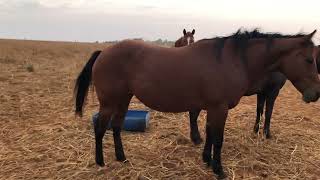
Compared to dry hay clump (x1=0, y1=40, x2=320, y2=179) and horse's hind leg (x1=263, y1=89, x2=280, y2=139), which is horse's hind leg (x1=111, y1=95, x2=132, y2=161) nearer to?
dry hay clump (x1=0, y1=40, x2=320, y2=179)

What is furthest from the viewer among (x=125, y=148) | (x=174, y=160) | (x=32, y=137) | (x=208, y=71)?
(x=32, y=137)

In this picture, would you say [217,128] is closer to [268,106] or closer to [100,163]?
[100,163]

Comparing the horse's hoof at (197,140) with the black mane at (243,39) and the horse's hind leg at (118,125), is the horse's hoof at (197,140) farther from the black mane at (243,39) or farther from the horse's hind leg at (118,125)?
the black mane at (243,39)

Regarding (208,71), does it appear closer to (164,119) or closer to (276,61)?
(276,61)

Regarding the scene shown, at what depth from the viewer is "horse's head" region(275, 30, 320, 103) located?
4336mm

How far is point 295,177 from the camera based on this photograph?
4.81m

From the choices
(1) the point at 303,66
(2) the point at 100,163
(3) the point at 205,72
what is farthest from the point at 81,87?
(1) the point at 303,66

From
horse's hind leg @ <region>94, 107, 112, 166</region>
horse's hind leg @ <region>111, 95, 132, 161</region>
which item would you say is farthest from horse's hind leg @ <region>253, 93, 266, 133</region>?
horse's hind leg @ <region>94, 107, 112, 166</region>

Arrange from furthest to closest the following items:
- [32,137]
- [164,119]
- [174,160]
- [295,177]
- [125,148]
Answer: [164,119], [32,137], [125,148], [174,160], [295,177]

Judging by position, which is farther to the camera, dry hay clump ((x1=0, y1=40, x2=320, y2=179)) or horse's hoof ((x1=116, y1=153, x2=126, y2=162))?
horse's hoof ((x1=116, y1=153, x2=126, y2=162))

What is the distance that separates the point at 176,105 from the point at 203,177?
953 millimetres

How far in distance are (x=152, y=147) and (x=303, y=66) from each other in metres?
2.47

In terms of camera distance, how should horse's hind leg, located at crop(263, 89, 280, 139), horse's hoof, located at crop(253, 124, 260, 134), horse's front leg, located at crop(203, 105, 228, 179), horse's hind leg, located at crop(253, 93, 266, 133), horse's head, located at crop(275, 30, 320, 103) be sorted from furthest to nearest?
1. horse's hoof, located at crop(253, 124, 260, 134)
2. horse's hind leg, located at crop(253, 93, 266, 133)
3. horse's hind leg, located at crop(263, 89, 280, 139)
4. horse's front leg, located at crop(203, 105, 228, 179)
5. horse's head, located at crop(275, 30, 320, 103)

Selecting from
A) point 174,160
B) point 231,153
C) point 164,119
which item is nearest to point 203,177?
point 174,160
